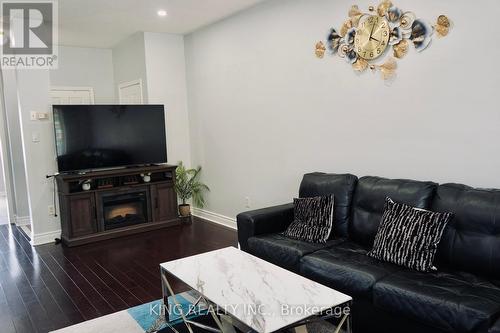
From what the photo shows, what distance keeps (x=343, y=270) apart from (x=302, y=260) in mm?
368

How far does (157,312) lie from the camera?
9.18 feet

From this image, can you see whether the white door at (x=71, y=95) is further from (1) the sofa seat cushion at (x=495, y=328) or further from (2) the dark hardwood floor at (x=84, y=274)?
(1) the sofa seat cushion at (x=495, y=328)

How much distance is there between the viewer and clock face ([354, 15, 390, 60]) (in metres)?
3.11

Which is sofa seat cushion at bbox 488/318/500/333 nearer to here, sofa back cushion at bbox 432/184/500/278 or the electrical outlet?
sofa back cushion at bbox 432/184/500/278

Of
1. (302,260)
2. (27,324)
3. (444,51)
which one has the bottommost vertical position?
(27,324)

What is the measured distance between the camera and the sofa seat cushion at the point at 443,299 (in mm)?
1815

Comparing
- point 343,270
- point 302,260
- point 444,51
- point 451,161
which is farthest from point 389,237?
point 444,51

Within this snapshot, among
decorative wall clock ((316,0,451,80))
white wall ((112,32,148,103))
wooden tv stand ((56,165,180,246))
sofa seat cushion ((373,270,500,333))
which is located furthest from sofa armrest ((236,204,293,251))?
white wall ((112,32,148,103))

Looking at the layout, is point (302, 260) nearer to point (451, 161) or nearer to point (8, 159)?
point (451, 161)

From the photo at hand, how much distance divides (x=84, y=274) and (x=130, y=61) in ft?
11.8

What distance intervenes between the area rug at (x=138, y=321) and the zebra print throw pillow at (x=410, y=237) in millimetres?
1324

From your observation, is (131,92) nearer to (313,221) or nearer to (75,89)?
(75,89)

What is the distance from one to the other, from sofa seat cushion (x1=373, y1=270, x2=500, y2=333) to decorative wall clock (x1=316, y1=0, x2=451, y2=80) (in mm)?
1683

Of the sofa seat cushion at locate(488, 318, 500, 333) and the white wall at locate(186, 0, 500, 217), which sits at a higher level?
the white wall at locate(186, 0, 500, 217)
